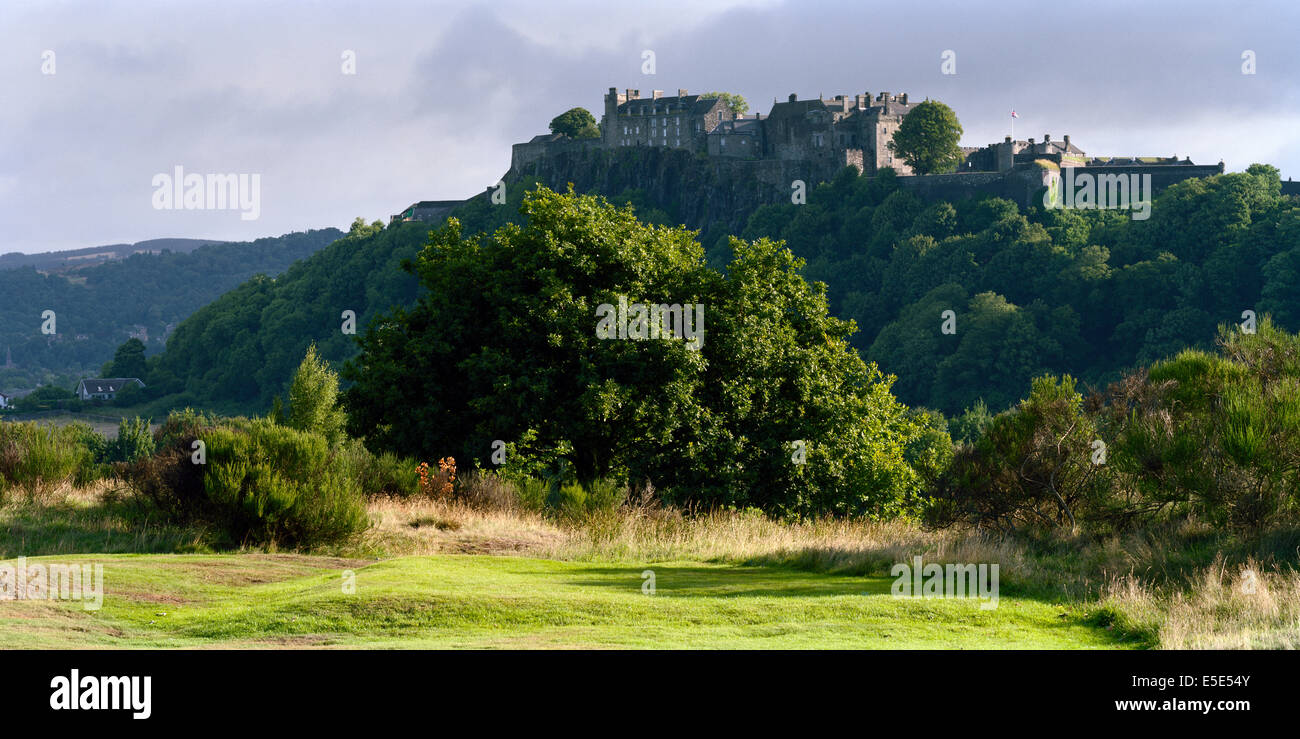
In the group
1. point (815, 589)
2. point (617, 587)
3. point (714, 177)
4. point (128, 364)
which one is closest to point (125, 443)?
point (617, 587)

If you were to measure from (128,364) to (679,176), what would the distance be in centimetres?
7314

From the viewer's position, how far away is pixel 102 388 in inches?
5984

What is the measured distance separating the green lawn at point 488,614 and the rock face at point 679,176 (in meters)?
132

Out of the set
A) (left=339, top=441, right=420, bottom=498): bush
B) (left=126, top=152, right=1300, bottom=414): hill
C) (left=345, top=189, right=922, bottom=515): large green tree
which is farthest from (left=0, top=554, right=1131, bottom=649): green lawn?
(left=126, top=152, right=1300, bottom=414): hill

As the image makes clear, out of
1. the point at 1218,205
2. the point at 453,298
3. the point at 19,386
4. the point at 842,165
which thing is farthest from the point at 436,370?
the point at 19,386

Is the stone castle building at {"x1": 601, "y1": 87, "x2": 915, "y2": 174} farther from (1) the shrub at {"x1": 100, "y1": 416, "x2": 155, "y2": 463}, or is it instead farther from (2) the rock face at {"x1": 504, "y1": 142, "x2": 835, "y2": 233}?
(1) the shrub at {"x1": 100, "y1": 416, "x2": 155, "y2": 463}

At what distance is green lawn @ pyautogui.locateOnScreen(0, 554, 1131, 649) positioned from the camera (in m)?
11.1

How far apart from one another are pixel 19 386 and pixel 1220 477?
691 feet

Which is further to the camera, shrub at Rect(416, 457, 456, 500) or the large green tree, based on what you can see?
the large green tree

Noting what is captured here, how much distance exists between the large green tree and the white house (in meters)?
131

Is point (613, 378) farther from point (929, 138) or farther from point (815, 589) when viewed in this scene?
point (929, 138)

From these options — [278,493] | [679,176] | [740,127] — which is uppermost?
[740,127]

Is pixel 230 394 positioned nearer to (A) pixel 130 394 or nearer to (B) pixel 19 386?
(A) pixel 130 394

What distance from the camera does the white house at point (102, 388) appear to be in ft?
492
